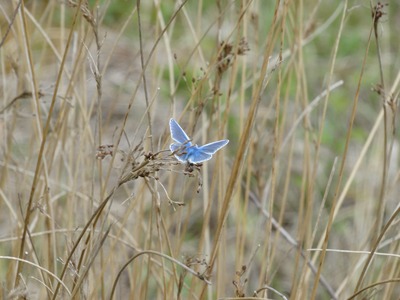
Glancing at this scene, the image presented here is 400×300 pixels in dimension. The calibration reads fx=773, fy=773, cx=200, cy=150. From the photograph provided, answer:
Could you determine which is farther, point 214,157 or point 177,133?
point 214,157

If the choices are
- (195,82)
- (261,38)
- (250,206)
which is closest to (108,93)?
(261,38)

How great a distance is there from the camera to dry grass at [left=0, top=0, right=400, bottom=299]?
3.53ft

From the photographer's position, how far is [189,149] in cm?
82

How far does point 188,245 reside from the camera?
99.3 inches

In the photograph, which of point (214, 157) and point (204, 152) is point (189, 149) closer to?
point (204, 152)

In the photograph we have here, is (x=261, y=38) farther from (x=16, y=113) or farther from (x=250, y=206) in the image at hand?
(x=16, y=113)

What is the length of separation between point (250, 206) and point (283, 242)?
243 mm

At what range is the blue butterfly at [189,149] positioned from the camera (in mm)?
793

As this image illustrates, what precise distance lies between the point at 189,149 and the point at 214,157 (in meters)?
1.19

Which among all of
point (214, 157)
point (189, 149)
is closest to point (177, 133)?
point (189, 149)

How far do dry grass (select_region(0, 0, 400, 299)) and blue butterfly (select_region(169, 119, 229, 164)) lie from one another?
1cm

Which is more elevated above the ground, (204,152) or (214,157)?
(204,152)

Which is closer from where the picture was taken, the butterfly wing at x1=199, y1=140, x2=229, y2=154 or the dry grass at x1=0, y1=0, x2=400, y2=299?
the butterfly wing at x1=199, y1=140, x2=229, y2=154

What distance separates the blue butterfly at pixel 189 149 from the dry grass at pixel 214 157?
0.01 metres
